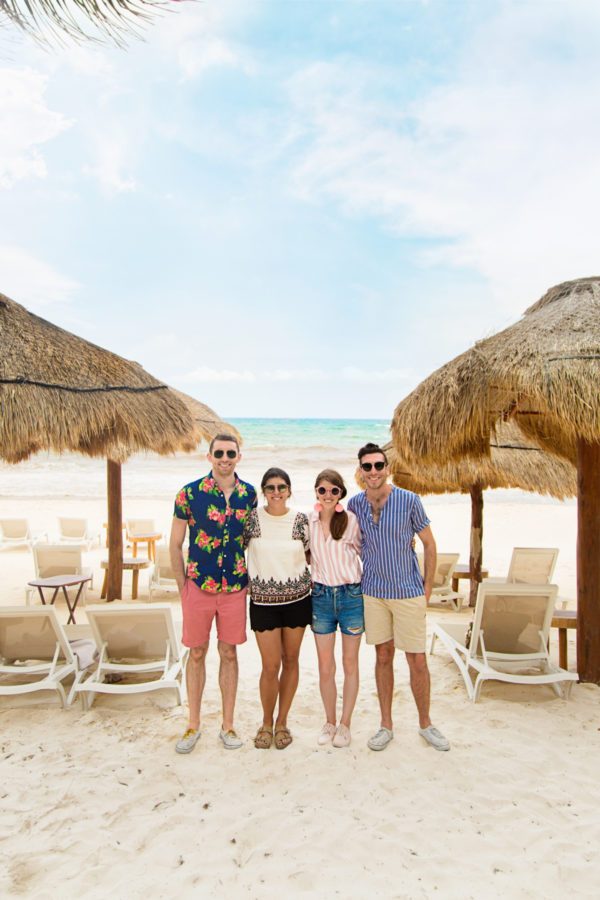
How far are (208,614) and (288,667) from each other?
1.75 ft

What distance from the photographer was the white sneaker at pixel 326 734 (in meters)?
2.77

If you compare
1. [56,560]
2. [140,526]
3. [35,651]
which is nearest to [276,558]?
[35,651]

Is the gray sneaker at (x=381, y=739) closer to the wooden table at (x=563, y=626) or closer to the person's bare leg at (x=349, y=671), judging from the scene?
the person's bare leg at (x=349, y=671)

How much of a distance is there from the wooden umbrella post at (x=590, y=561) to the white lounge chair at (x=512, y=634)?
315mm

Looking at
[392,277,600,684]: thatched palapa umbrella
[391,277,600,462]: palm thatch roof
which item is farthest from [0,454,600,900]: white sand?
[391,277,600,462]: palm thatch roof

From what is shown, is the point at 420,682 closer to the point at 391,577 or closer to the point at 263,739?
the point at 391,577

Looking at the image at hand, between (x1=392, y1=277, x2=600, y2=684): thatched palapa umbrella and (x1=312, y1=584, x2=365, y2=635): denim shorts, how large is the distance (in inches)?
62.2

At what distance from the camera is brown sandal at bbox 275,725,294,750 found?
107 inches

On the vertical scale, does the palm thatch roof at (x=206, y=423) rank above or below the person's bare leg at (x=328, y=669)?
above

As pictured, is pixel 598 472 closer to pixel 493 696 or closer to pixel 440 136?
pixel 493 696

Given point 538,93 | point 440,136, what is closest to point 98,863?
point 538,93

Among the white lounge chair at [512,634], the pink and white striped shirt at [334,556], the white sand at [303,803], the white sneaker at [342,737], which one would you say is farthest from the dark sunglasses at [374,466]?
the white sand at [303,803]

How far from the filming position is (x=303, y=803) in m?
2.28

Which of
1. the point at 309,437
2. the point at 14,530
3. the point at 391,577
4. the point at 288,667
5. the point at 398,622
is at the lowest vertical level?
the point at 14,530
